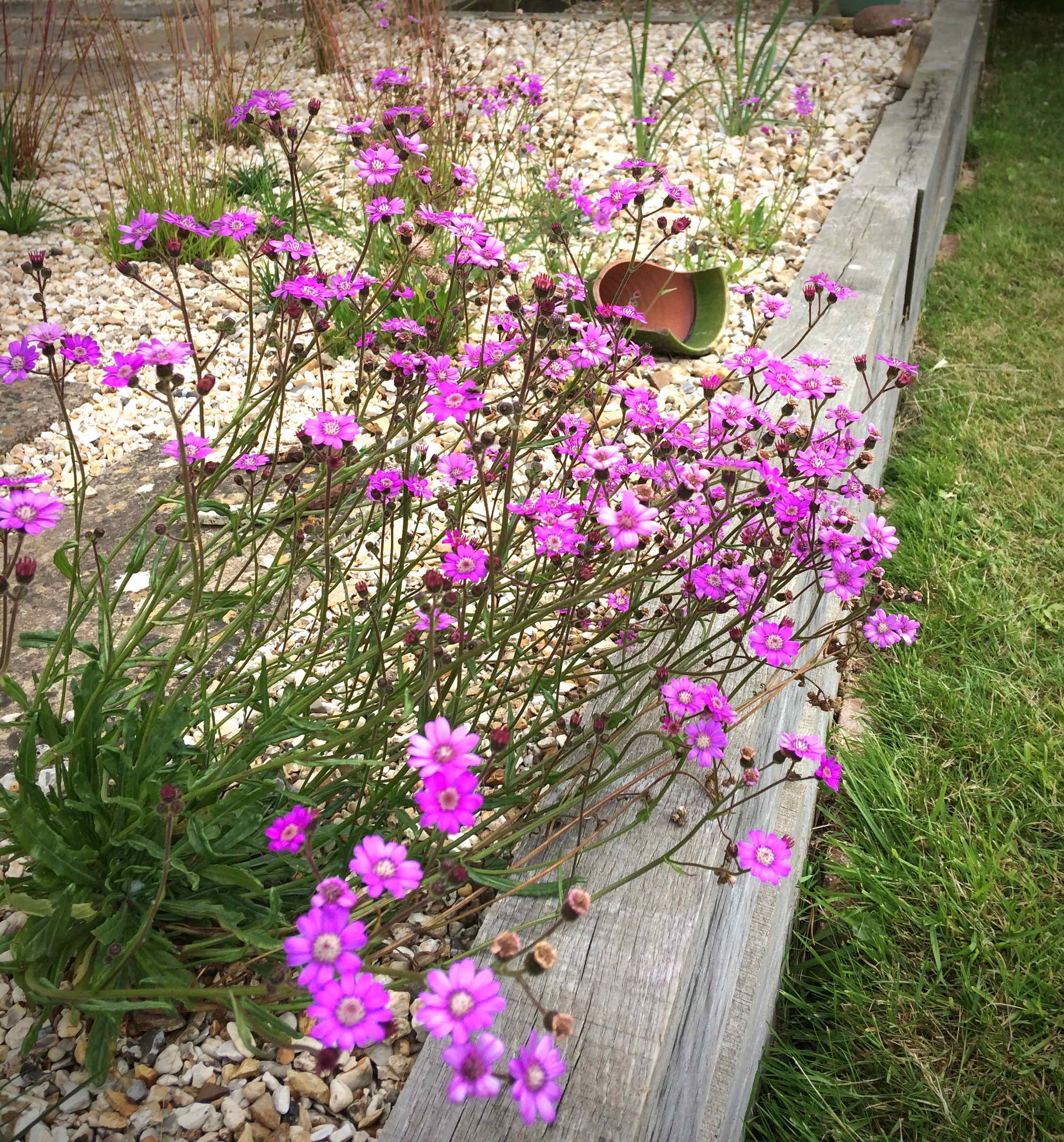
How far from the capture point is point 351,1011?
77 centimetres

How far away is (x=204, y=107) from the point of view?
394 centimetres

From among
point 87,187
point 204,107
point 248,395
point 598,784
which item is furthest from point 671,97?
point 598,784

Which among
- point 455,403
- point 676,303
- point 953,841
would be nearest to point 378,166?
point 455,403

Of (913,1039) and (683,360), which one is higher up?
(683,360)

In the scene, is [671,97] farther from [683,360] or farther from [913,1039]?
[913,1039]

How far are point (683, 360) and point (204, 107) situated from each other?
7.79ft

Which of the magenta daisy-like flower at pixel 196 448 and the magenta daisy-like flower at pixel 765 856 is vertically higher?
the magenta daisy-like flower at pixel 196 448

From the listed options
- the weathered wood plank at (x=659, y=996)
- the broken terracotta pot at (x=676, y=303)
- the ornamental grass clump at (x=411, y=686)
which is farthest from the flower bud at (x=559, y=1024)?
the broken terracotta pot at (x=676, y=303)

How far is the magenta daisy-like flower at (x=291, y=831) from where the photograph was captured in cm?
95

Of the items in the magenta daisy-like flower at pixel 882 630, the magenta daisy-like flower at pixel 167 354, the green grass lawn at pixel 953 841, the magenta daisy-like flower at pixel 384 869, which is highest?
the magenta daisy-like flower at pixel 167 354

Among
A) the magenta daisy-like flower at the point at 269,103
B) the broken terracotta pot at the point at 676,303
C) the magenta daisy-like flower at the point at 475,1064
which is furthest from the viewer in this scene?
the broken terracotta pot at the point at 676,303

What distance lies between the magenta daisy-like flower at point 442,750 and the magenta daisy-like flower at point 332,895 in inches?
4.7

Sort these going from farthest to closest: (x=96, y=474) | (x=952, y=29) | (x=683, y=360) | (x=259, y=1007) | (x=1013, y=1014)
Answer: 1. (x=952, y=29)
2. (x=683, y=360)
3. (x=96, y=474)
4. (x=1013, y=1014)
5. (x=259, y=1007)

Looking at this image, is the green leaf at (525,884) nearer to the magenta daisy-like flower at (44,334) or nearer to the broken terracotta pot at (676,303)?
the magenta daisy-like flower at (44,334)
